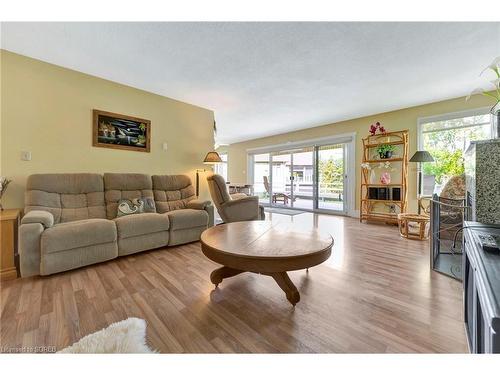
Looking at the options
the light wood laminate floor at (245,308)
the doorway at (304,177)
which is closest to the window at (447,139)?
the doorway at (304,177)

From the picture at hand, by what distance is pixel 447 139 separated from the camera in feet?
12.6

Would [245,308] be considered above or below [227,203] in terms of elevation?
below

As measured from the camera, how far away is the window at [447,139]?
3.54m

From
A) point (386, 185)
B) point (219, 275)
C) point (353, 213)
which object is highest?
point (386, 185)

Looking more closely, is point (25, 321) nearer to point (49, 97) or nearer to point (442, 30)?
point (49, 97)

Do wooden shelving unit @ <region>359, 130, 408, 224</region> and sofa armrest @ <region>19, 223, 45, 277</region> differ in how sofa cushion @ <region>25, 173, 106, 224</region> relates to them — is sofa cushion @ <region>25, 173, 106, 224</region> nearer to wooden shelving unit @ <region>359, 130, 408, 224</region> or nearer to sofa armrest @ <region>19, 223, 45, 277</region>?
sofa armrest @ <region>19, 223, 45, 277</region>

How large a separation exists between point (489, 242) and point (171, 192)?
11.2 ft

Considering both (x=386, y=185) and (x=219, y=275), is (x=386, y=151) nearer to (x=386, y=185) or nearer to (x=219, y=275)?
(x=386, y=185)

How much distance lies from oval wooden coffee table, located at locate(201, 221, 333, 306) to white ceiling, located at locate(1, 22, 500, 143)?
185cm

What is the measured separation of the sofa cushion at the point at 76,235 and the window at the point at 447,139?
191 inches

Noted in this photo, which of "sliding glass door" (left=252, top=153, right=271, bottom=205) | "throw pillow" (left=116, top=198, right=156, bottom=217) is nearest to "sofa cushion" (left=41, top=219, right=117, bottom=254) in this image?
"throw pillow" (left=116, top=198, right=156, bottom=217)

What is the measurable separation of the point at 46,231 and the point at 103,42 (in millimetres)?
1926

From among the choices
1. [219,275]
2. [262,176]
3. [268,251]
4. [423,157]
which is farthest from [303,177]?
[268,251]

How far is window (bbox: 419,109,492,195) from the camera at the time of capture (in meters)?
3.54
